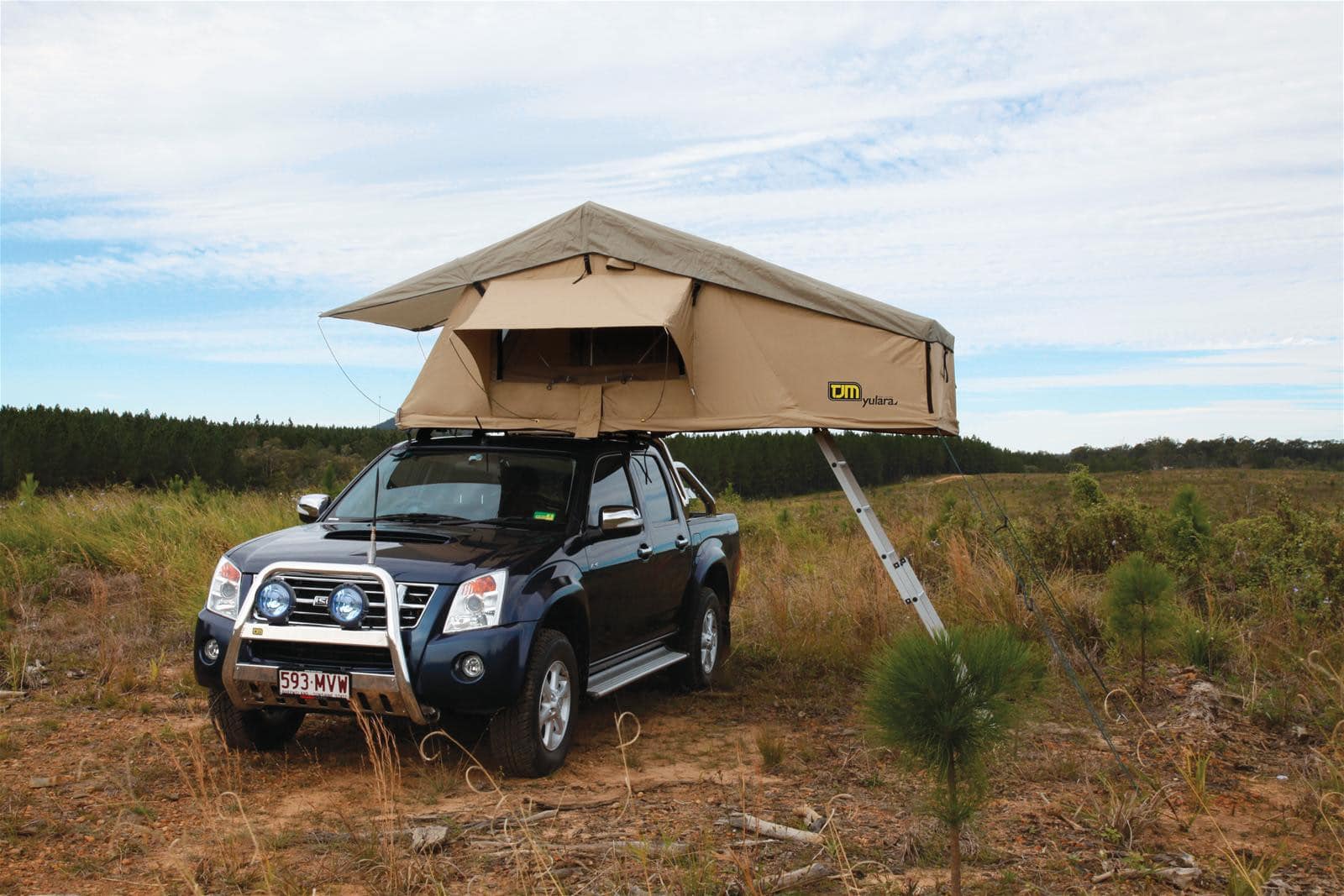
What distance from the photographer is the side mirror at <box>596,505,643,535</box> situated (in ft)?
23.3

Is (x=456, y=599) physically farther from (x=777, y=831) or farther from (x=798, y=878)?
(x=798, y=878)

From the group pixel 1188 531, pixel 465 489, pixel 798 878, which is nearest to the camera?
pixel 798 878

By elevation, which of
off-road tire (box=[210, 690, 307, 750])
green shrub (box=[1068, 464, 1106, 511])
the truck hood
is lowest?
off-road tire (box=[210, 690, 307, 750])

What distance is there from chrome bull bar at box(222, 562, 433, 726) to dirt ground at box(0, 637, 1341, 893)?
1.04 feet

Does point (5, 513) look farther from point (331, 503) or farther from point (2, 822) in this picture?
point (2, 822)

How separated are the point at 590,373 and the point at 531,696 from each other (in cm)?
292

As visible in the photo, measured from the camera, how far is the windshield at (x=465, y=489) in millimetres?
7441

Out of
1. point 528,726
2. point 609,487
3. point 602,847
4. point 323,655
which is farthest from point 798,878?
point 609,487

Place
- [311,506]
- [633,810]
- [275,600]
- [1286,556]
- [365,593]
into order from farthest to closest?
[1286,556] → [311,506] → [275,600] → [365,593] → [633,810]

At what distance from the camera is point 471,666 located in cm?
608

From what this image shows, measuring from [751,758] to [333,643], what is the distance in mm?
2567

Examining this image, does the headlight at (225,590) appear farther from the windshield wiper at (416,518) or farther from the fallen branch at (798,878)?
the fallen branch at (798,878)

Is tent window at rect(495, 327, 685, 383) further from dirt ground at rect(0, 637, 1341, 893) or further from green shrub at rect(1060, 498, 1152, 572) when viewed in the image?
green shrub at rect(1060, 498, 1152, 572)

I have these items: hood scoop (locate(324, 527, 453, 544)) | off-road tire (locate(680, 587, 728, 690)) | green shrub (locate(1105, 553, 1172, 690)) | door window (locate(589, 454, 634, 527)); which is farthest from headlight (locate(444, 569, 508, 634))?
green shrub (locate(1105, 553, 1172, 690))
